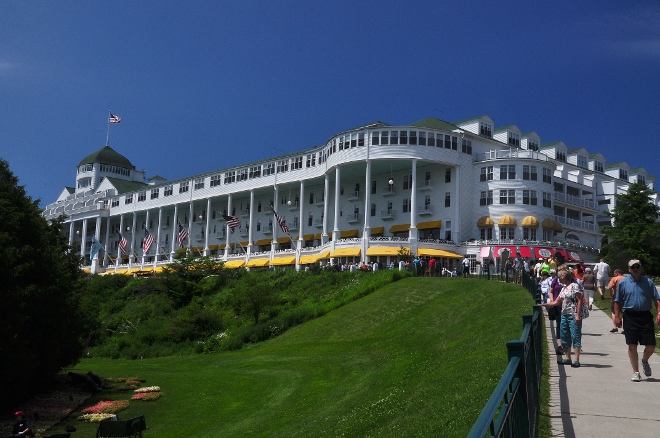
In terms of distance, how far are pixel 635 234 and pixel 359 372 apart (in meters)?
37.9

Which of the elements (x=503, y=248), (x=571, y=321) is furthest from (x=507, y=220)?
(x=571, y=321)

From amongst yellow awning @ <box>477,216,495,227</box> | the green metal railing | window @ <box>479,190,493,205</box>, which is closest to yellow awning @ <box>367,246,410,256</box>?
yellow awning @ <box>477,216,495,227</box>

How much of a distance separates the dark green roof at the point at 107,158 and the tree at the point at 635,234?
87.2 meters

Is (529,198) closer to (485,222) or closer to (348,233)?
(485,222)

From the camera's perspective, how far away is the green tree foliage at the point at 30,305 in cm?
2462

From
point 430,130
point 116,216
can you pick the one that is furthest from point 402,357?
point 116,216

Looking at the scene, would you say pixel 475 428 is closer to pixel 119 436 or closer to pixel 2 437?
pixel 119 436

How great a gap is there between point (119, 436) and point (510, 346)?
15.2 m

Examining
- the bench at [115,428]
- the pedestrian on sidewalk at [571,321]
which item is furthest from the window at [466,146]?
the pedestrian on sidewalk at [571,321]

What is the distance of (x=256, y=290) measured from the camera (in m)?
45.9

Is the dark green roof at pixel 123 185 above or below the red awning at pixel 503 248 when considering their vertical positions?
above

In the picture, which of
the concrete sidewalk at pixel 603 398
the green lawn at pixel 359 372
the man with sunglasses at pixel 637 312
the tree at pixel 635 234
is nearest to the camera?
the concrete sidewalk at pixel 603 398

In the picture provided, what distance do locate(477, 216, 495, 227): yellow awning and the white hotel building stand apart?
0.12m

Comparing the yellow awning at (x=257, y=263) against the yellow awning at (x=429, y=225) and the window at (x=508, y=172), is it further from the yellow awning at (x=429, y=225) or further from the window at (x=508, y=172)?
the window at (x=508, y=172)
